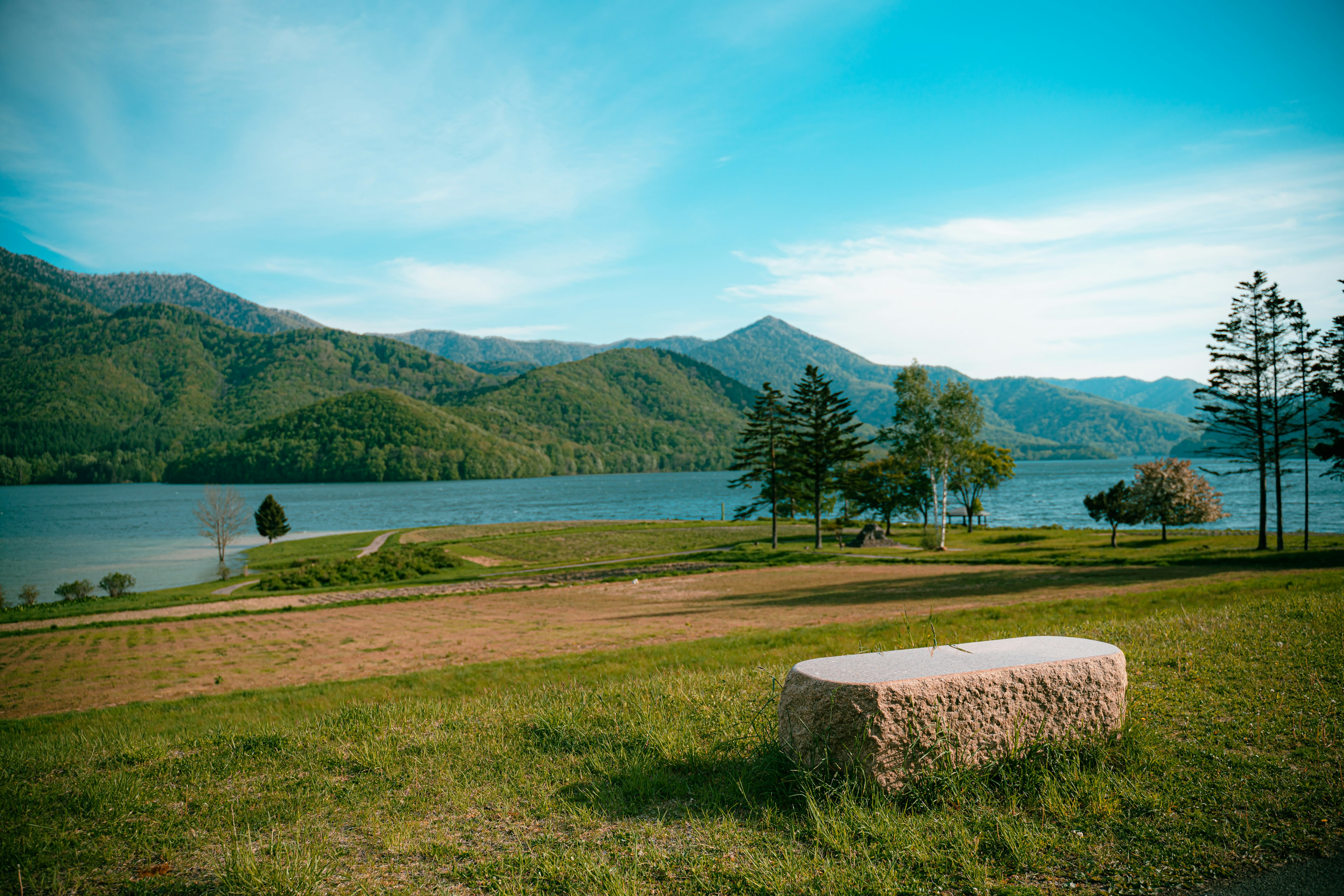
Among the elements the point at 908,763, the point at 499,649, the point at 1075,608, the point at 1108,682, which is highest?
the point at 1108,682

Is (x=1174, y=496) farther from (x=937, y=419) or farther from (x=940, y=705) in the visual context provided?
(x=940, y=705)

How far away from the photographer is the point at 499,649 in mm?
15070

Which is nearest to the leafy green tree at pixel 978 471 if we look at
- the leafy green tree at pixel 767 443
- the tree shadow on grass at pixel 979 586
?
the leafy green tree at pixel 767 443

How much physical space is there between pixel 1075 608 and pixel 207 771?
15.5 metres

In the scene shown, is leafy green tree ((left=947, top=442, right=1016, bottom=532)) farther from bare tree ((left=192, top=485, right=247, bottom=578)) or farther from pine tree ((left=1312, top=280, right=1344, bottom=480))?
bare tree ((left=192, top=485, right=247, bottom=578))

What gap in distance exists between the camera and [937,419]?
4422 cm

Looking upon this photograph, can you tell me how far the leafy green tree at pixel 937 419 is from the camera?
43781 millimetres

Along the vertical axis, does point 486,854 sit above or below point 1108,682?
below

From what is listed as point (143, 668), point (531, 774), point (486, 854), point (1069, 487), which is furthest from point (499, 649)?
point (1069, 487)

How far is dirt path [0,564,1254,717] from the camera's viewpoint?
546 inches

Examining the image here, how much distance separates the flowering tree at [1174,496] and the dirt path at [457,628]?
72.8ft

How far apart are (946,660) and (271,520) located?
204 feet

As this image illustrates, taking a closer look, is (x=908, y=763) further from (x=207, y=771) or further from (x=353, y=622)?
(x=353, y=622)

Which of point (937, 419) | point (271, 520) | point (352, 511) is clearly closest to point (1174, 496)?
point (937, 419)
